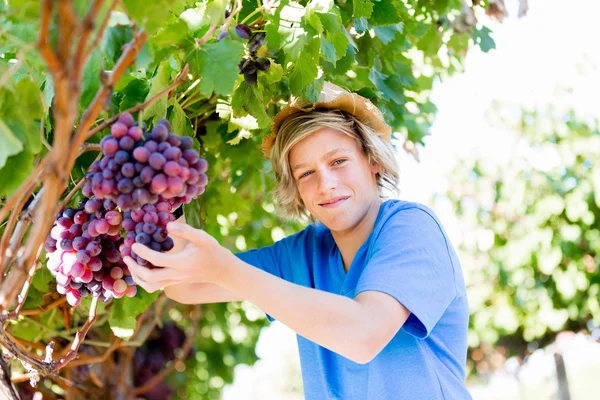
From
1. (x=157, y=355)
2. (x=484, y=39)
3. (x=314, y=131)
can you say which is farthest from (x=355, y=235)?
(x=157, y=355)

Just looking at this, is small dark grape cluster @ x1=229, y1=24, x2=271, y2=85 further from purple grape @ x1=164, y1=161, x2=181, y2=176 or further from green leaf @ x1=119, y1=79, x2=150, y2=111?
purple grape @ x1=164, y1=161, x2=181, y2=176

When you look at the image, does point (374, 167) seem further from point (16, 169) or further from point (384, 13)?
point (16, 169)

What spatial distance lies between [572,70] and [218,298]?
544 cm

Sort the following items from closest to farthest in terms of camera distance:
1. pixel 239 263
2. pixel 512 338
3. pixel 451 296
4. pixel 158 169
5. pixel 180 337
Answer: pixel 158 169 → pixel 239 263 → pixel 451 296 → pixel 180 337 → pixel 512 338

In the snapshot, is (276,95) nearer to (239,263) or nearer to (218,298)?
(218,298)

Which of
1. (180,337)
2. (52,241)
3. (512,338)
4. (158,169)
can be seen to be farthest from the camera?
(512,338)

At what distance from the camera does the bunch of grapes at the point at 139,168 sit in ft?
3.60

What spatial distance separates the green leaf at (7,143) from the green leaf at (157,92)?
0.32 meters

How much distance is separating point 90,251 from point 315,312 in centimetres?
47

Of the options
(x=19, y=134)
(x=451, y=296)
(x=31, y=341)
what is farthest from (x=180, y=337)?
(x=19, y=134)

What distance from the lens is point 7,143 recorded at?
1.10m

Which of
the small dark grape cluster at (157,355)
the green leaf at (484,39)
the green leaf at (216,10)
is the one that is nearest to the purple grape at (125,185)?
the green leaf at (216,10)

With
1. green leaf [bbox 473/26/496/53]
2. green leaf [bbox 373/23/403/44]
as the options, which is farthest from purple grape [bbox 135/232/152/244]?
green leaf [bbox 473/26/496/53]

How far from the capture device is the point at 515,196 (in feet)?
20.4
